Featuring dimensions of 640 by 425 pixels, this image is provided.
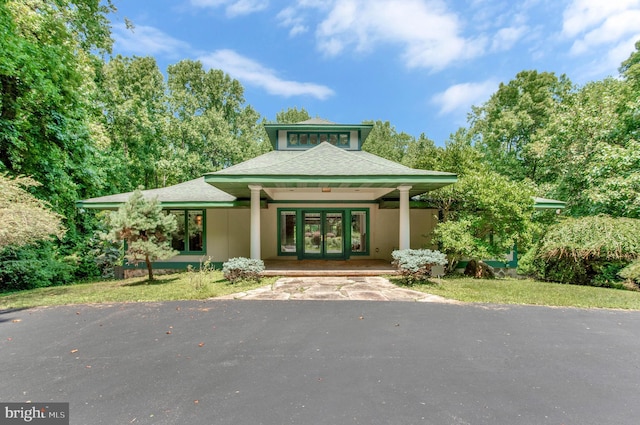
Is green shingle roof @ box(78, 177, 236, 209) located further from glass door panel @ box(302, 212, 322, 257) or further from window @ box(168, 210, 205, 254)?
glass door panel @ box(302, 212, 322, 257)

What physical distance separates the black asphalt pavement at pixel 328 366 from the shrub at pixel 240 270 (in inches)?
104

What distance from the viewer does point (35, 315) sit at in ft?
18.3

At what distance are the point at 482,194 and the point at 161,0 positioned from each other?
13.0m

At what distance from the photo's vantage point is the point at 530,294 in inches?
284

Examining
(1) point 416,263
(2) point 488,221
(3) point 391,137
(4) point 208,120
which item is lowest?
(1) point 416,263

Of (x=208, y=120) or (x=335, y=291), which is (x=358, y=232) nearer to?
(x=335, y=291)

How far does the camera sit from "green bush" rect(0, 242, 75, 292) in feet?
32.3

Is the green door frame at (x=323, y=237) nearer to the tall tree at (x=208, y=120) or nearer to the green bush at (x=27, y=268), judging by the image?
the green bush at (x=27, y=268)

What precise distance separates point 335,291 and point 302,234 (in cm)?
539

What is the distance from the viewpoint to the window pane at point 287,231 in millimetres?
12539

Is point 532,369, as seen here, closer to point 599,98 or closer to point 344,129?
point 344,129

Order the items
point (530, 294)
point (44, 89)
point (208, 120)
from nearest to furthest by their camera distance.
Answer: point (530, 294) → point (44, 89) → point (208, 120)

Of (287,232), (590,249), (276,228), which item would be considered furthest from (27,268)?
(590,249)

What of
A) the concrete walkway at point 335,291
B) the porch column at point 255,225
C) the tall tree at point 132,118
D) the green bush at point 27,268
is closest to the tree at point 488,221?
the concrete walkway at point 335,291
